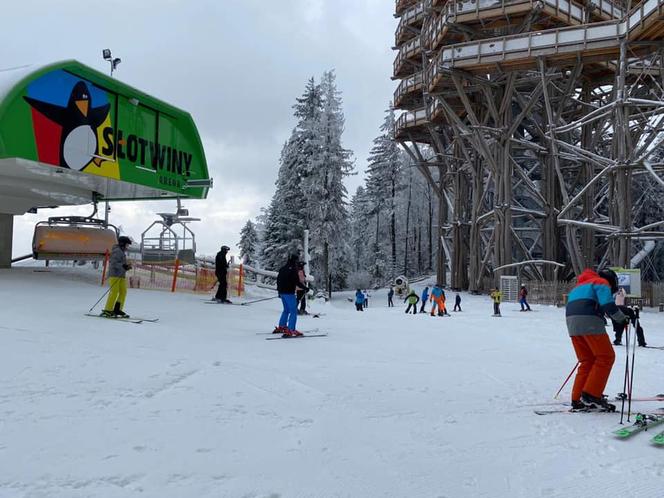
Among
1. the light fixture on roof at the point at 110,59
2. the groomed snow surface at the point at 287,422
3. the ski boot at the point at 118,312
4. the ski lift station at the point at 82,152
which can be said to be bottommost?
the groomed snow surface at the point at 287,422

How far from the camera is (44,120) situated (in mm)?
12297

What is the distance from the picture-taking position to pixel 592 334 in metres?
5.81

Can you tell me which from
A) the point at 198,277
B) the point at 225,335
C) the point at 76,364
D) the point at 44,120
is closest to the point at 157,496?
the point at 76,364

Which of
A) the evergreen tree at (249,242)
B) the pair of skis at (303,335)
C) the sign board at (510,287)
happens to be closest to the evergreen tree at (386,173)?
the evergreen tree at (249,242)

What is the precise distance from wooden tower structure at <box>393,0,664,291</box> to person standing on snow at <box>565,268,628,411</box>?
70.3 ft

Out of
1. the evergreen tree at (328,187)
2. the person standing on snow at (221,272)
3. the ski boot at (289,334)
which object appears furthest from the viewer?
the evergreen tree at (328,187)

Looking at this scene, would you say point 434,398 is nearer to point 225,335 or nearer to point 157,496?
point 157,496

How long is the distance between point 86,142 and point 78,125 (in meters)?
0.43

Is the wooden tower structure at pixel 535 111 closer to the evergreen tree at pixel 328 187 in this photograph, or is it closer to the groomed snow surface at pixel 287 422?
the evergreen tree at pixel 328 187

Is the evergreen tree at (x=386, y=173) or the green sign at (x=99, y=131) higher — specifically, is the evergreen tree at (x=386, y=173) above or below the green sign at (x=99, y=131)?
above

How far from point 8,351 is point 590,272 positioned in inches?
278

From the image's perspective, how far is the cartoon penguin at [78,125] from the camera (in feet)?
41.8

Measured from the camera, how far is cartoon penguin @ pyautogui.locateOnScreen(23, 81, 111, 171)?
Answer: 41.8 feet

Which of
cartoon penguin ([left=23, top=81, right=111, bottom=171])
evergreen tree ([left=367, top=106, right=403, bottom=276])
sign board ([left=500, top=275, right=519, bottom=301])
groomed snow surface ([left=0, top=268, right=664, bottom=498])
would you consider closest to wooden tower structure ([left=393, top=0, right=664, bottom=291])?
sign board ([left=500, top=275, right=519, bottom=301])
